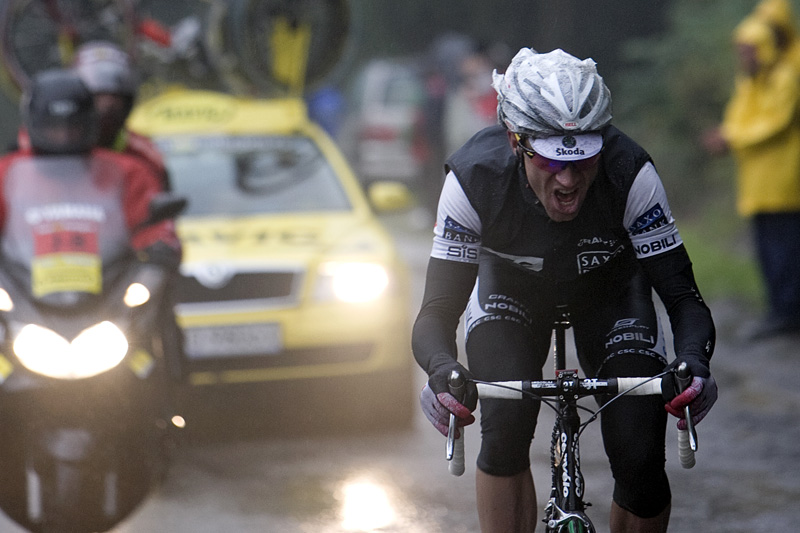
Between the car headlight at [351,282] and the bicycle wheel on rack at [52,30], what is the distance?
363 centimetres

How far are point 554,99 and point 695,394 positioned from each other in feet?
2.79

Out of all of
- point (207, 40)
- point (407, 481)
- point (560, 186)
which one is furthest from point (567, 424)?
point (207, 40)

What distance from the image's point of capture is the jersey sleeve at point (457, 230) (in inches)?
166

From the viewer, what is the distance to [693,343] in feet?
12.8

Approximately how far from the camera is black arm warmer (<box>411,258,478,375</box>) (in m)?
4.07

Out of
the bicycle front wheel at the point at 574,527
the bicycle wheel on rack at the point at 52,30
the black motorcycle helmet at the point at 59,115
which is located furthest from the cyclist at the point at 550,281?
the bicycle wheel on rack at the point at 52,30

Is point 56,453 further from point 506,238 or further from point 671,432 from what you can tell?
point 671,432

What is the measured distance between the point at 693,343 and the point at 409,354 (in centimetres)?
397

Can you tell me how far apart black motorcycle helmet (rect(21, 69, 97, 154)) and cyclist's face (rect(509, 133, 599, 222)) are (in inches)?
91.8

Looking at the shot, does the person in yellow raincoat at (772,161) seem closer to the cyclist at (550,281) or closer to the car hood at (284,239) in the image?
the car hood at (284,239)

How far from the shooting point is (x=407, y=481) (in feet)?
22.5

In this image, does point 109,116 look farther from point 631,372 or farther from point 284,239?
point 631,372

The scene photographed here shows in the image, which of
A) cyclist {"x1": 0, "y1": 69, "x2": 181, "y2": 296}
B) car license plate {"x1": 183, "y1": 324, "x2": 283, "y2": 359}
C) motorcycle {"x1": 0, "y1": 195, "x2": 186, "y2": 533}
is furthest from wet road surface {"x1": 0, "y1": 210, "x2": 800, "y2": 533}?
cyclist {"x1": 0, "y1": 69, "x2": 181, "y2": 296}

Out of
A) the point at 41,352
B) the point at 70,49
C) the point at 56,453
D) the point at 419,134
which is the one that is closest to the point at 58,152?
the point at 41,352
